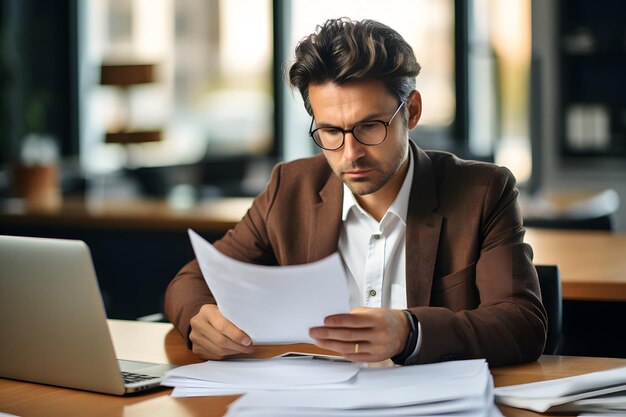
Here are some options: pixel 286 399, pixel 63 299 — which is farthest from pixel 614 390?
pixel 63 299

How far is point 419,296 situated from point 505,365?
29cm

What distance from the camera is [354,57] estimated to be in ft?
6.57

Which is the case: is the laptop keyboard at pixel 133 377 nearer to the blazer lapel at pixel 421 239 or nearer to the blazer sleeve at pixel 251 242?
the blazer sleeve at pixel 251 242

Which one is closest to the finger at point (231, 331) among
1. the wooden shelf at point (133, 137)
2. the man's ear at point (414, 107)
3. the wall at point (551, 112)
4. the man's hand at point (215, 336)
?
the man's hand at point (215, 336)

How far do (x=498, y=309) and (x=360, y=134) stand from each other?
460mm

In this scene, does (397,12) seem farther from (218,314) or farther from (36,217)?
(218,314)

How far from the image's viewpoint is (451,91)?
786cm

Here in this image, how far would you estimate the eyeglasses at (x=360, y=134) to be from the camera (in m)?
1.98

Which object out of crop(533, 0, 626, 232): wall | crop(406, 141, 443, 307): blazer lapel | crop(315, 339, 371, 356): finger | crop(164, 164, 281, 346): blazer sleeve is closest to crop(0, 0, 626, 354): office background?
crop(533, 0, 626, 232): wall

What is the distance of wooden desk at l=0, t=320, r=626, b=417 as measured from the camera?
5.02 ft

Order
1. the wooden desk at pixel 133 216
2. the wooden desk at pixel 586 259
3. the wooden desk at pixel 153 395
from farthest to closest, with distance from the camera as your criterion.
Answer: the wooden desk at pixel 133 216
the wooden desk at pixel 586 259
the wooden desk at pixel 153 395

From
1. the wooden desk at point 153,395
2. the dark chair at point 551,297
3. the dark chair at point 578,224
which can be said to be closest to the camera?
the wooden desk at point 153,395

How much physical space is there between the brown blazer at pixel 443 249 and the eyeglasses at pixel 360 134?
0.18 m

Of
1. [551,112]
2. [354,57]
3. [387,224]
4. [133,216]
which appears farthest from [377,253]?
[551,112]
